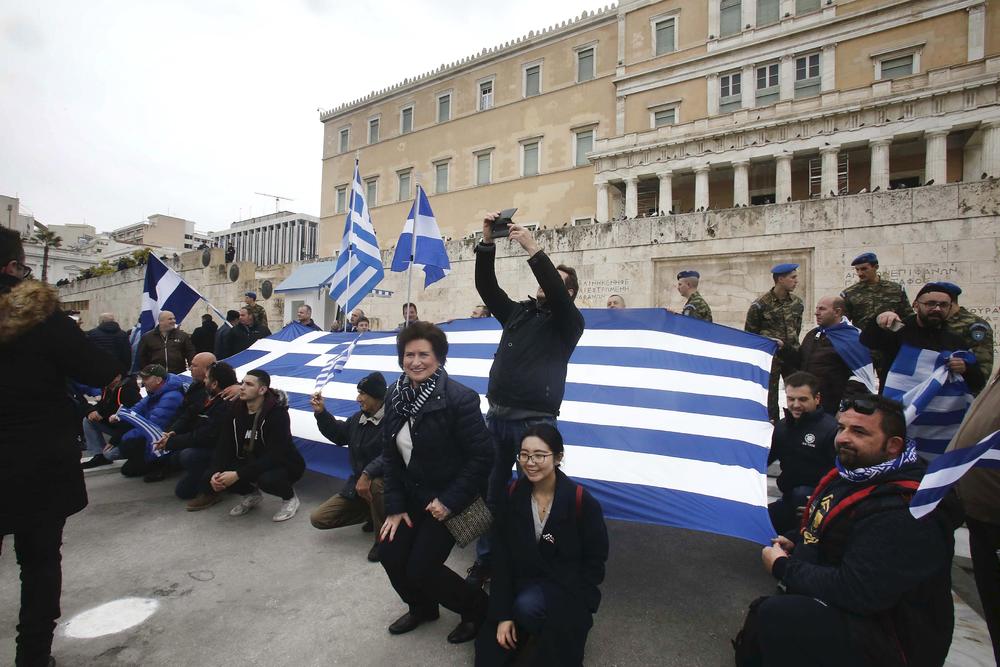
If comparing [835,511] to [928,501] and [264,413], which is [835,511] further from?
[264,413]

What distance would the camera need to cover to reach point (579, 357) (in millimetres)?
4254

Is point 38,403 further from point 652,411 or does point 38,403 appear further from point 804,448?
point 804,448

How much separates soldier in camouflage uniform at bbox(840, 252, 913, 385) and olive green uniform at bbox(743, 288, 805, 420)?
427 mm

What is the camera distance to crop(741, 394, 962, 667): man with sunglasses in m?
1.61

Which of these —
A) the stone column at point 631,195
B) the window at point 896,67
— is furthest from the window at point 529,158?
the window at point 896,67

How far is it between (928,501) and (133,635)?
10.7 ft

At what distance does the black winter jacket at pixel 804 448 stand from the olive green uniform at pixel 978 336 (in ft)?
3.29

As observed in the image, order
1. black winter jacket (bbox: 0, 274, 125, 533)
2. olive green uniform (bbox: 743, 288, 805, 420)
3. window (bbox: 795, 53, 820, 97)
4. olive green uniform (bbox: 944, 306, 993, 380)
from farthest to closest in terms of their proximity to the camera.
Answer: window (bbox: 795, 53, 820, 97) → olive green uniform (bbox: 743, 288, 805, 420) → olive green uniform (bbox: 944, 306, 993, 380) → black winter jacket (bbox: 0, 274, 125, 533)

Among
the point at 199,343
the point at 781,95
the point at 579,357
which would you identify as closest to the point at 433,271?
the point at 579,357

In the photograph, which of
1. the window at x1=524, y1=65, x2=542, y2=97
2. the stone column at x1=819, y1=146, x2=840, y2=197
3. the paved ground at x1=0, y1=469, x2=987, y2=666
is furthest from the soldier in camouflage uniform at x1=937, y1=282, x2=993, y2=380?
the window at x1=524, y1=65, x2=542, y2=97

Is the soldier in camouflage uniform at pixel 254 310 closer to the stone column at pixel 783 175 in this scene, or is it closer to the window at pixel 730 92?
the stone column at pixel 783 175

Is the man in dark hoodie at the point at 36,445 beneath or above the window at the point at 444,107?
beneath

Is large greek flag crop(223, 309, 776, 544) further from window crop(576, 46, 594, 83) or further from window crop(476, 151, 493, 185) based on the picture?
window crop(476, 151, 493, 185)

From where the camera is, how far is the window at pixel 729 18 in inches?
906
